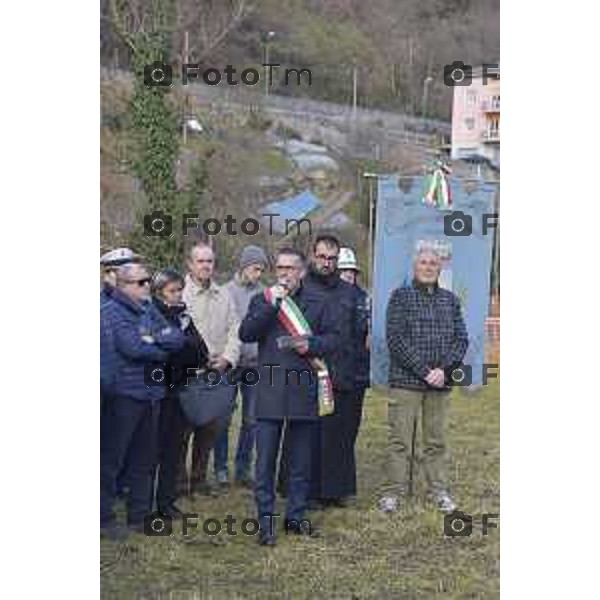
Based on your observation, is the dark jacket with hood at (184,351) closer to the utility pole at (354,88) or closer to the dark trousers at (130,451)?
the dark trousers at (130,451)

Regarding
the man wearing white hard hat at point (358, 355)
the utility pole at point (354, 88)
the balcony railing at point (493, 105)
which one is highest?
the utility pole at point (354, 88)

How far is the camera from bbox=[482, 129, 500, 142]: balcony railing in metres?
5.85

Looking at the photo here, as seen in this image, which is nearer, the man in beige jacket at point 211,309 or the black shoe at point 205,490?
the man in beige jacket at point 211,309

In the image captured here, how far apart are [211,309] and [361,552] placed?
1.06m

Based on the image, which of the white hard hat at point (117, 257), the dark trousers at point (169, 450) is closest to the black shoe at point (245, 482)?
the dark trousers at point (169, 450)

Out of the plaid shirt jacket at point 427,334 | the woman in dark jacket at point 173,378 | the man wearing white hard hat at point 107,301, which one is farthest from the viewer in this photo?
the plaid shirt jacket at point 427,334

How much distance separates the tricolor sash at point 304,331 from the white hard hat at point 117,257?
1.70ft

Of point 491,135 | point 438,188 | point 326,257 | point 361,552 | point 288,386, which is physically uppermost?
point 491,135

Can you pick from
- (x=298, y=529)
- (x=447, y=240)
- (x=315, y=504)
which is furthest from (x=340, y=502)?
(x=447, y=240)

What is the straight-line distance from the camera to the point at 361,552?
589cm

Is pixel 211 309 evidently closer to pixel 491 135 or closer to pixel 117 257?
pixel 117 257

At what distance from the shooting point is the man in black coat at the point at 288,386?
19.3 feet
